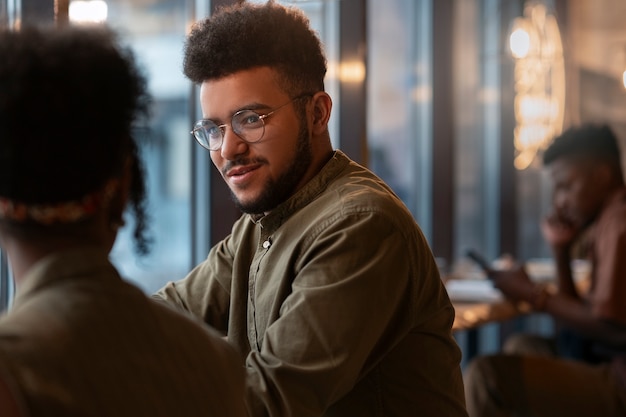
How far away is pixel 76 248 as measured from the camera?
39.0 inches

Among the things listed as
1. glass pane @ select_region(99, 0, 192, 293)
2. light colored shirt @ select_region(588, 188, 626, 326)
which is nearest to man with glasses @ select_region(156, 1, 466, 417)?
glass pane @ select_region(99, 0, 192, 293)

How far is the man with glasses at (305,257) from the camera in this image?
1.47m

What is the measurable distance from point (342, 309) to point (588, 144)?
8.91 feet

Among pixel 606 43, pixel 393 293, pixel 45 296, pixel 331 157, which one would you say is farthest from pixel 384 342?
pixel 606 43

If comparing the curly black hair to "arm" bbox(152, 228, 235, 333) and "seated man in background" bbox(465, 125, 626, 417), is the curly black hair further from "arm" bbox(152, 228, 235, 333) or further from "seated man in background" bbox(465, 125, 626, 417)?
"seated man in background" bbox(465, 125, 626, 417)

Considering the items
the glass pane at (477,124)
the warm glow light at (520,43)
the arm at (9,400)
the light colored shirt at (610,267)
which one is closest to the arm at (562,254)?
the light colored shirt at (610,267)

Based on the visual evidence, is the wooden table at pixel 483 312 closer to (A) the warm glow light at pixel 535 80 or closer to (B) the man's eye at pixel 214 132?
(B) the man's eye at pixel 214 132

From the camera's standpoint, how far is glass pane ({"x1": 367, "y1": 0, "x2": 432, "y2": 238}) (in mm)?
5535

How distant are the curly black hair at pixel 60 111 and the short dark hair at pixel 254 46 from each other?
67cm

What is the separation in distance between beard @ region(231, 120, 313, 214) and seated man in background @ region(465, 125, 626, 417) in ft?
6.49

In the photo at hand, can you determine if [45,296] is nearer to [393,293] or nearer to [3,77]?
[3,77]

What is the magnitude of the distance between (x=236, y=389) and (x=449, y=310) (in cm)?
71

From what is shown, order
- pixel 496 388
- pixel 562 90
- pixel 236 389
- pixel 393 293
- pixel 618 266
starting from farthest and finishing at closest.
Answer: pixel 562 90, pixel 496 388, pixel 618 266, pixel 393 293, pixel 236 389

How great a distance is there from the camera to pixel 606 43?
23.7 feet
